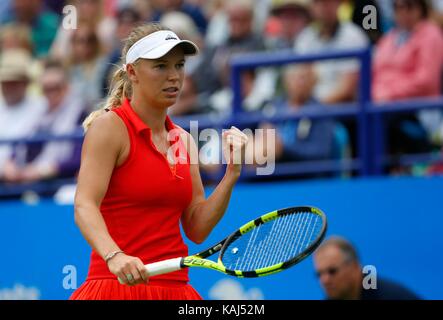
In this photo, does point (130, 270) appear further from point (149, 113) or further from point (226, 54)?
point (226, 54)

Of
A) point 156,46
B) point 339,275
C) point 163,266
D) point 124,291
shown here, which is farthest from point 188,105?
point 163,266

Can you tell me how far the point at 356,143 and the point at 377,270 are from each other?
886mm

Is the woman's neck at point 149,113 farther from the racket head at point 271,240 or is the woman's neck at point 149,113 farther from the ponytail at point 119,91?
the racket head at point 271,240

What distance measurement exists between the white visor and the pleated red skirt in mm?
872

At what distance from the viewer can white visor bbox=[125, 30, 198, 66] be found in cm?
432

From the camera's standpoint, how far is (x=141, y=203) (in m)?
4.30

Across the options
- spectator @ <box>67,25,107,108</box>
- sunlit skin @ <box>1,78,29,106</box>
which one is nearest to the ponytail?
spectator @ <box>67,25,107,108</box>

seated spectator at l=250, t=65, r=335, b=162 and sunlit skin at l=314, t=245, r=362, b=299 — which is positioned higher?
seated spectator at l=250, t=65, r=335, b=162

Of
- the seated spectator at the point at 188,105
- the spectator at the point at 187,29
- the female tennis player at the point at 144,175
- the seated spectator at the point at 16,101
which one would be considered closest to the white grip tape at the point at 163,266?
the female tennis player at the point at 144,175

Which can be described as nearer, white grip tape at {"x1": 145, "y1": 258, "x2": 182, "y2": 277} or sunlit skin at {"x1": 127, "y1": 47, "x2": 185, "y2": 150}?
white grip tape at {"x1": 145, "y1": 258, "x2": 182, "y2": 277}

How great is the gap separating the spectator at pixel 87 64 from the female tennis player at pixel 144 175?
4355 mm

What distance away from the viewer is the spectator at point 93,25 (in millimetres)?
8977

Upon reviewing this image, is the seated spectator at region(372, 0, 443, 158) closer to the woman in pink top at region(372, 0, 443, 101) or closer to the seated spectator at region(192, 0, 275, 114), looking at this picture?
the woman in pink top at region(372, 0, 443, 101)

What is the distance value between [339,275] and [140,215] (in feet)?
7.87
